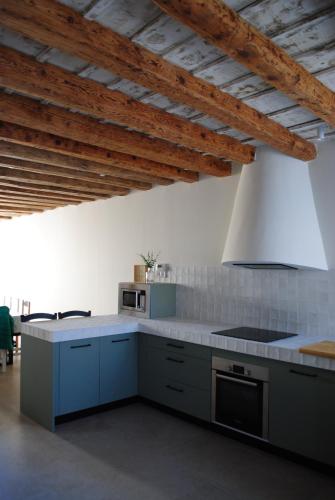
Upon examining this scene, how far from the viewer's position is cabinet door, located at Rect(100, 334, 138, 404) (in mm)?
3920

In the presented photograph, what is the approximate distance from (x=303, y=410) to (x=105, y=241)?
3879mm

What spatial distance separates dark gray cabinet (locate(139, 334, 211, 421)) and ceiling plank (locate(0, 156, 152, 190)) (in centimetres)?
193

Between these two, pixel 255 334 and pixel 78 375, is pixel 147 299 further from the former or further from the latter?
pixel 255 334

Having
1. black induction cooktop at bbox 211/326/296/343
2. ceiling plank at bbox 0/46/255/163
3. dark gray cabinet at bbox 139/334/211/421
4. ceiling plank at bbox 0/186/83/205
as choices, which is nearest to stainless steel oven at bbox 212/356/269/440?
dark gray cabinet at bbox 139/334/211/421

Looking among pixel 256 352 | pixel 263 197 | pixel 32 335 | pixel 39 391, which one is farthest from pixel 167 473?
pixel 263 197

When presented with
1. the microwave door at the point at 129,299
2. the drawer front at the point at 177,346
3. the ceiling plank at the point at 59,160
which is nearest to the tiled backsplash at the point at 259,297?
the microwave door at the point at 129,299

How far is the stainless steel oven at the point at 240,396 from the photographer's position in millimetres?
3170

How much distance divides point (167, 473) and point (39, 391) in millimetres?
1475

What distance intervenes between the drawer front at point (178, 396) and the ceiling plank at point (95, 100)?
2.20 m

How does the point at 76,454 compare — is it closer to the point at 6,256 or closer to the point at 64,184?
the point at 64,184

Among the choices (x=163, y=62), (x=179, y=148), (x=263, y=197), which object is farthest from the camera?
(x=179, y=148)

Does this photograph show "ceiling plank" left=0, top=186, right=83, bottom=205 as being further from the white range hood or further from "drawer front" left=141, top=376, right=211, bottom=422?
the white range hood

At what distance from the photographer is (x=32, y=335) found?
382cm

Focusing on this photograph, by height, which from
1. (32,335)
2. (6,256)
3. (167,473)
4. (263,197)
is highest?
(263,197)
